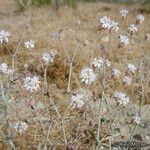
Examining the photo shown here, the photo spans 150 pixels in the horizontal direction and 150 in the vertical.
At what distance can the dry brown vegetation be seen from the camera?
3.81 m

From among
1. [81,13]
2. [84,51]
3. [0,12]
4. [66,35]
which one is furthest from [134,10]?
[84,51]

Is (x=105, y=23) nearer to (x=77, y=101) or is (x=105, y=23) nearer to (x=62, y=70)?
(x=77, y=101)

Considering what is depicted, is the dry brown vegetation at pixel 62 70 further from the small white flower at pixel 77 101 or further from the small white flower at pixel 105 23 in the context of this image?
the small white flower at pixel 105 23

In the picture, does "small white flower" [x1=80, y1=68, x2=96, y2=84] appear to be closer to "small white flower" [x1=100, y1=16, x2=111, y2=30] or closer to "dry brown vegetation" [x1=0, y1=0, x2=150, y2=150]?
"dry brown vegetation" [x1=0, y1=0, x2=150, y2=150]

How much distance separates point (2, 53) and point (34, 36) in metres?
0.90

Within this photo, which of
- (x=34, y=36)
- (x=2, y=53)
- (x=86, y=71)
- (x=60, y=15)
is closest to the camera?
(x=86, y=71)

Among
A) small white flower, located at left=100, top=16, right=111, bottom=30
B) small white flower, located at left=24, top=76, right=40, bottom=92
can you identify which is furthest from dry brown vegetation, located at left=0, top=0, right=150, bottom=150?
small white flower, located at left=100, top=16, right=111, bottom=30

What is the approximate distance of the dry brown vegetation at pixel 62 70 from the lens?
12.5 feet

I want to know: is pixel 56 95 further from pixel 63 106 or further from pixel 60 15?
pixel 60 15

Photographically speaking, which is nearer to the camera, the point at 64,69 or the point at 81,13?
the point at 64,69

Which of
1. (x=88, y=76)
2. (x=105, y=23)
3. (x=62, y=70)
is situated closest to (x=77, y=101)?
(x=88, y=76)

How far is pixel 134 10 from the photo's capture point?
35.0ft

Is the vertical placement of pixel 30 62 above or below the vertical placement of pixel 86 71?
below

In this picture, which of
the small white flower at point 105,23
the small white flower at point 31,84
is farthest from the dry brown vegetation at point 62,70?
the small white flower at point 105,23
